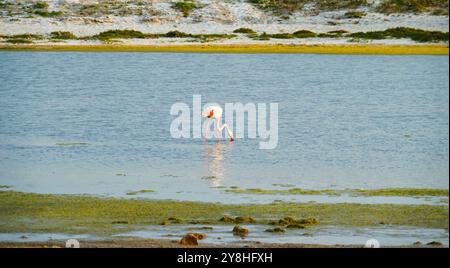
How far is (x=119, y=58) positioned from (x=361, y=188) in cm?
2419

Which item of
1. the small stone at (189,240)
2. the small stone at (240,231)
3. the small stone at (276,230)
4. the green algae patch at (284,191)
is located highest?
the small stone at (189,240)

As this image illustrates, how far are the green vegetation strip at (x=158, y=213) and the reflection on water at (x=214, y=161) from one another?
72.0 inches

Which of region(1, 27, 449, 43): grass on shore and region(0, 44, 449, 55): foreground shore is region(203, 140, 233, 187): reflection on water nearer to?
region(0, 44, 449, 55): foreground shore

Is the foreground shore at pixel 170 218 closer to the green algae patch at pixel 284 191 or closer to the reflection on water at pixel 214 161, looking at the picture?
the green algae patch at pixel 284 191

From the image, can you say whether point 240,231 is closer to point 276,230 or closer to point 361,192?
point 276,230

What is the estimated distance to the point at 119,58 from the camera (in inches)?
1490

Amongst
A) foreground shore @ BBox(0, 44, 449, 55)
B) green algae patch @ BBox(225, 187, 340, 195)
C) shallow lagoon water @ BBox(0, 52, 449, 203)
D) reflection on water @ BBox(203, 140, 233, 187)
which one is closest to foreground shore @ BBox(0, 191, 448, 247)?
shallow lagoon water @ BBox(0, 52, 449, 203)

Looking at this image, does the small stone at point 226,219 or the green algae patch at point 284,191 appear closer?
the small stone at point 226,219

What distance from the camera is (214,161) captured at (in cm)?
1700

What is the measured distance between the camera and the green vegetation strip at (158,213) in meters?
12.0

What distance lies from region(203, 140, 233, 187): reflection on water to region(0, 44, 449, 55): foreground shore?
1922cm

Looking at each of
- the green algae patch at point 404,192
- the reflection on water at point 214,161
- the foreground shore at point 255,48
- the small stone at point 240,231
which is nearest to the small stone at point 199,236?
the small stone at point 240,231

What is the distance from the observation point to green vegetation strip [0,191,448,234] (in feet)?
39.4
